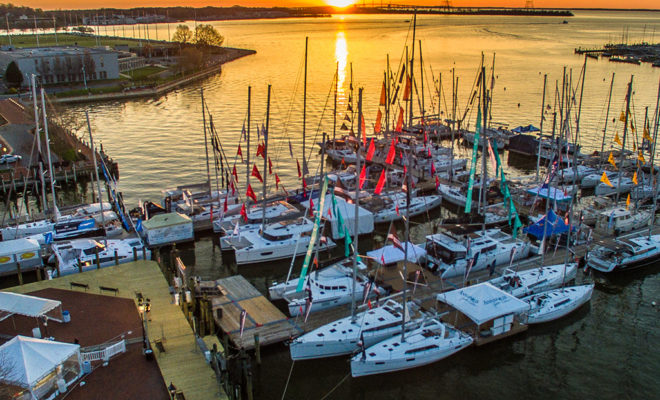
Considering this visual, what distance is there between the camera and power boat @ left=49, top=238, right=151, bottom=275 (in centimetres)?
3850

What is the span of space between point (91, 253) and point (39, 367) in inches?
672

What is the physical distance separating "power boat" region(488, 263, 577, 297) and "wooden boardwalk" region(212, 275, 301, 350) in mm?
14016

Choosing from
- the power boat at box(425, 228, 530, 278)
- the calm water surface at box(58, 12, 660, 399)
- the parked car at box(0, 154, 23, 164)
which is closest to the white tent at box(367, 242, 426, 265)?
the power boat at box(425, 228, 530, 278)

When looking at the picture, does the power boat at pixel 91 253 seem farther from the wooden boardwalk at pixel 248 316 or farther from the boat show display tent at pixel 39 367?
the boat show display tent at pixel 39 367

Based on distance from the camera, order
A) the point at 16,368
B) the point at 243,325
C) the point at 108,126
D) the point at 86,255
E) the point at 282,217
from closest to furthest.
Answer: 1. the point at 16,368
2. the point at 243,325
3. the point at 86,255
4. the point at 282,217
5. the point at 108,126

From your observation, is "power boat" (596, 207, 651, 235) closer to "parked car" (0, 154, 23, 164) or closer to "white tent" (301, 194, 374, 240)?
"white tent" (301, 194, 374, 240)

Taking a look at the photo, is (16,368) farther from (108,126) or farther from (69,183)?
(108,126)

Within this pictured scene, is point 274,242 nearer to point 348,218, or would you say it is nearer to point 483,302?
point 348,218

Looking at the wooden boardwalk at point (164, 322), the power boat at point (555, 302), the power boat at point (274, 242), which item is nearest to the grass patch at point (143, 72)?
the power boat at point (274, 242)

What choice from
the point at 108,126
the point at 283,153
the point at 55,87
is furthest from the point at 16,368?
the point at 55,87

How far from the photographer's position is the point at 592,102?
108 metres

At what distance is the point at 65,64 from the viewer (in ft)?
389

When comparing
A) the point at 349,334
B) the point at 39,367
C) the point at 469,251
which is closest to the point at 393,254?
the point at 469,251

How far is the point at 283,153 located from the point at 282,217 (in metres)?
29.3
